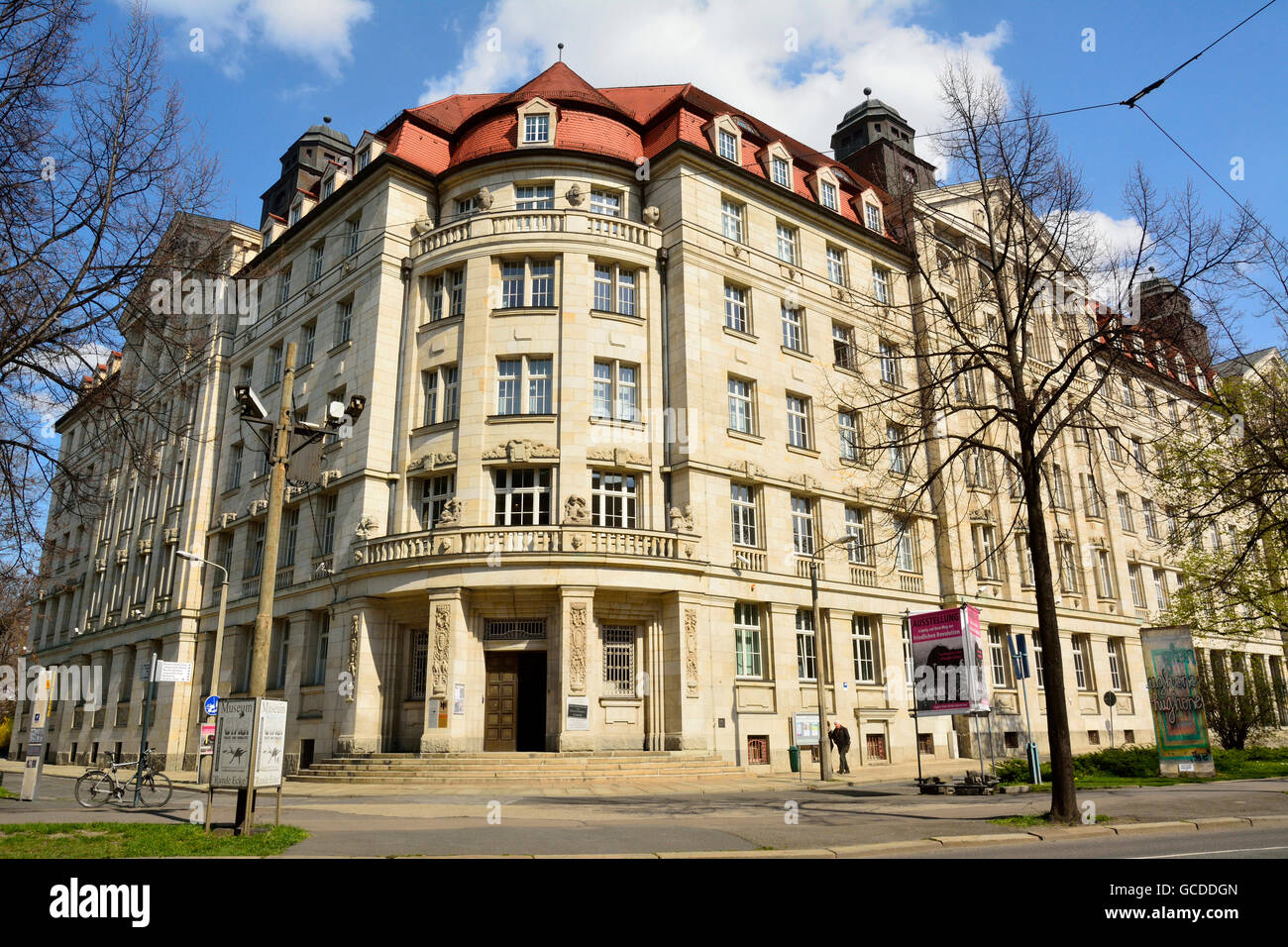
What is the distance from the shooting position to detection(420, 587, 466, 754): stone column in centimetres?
2383

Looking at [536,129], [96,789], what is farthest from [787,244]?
[96,789]

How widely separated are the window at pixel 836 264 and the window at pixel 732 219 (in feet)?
16.6

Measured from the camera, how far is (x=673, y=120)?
105ft

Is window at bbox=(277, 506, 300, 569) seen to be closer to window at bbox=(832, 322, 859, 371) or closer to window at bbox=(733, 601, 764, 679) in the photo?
window at bbox=(733, 601, 764, 679)

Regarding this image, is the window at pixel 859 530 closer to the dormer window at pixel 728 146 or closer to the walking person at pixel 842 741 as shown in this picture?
the walking person at pixel 842 741

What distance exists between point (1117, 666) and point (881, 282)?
23571 millimetres

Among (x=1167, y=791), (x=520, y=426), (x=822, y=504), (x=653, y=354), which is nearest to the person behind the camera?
(x=1167, y=791)

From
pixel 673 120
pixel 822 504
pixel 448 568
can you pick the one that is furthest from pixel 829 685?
pixel 673 120

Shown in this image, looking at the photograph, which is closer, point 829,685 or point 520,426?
point 520,426

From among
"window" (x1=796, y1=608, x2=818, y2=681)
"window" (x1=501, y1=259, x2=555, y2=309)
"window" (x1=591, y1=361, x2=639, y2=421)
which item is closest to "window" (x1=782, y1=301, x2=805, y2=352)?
"window" (x1=591, y1=361, x2=639, y2=421)

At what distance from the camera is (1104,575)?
44188mm
